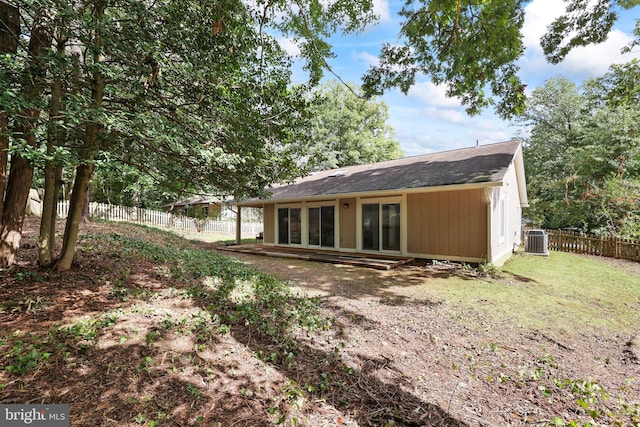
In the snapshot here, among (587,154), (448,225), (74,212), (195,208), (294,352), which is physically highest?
(587,154)

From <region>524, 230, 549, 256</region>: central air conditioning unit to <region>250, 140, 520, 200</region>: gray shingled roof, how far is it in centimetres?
397

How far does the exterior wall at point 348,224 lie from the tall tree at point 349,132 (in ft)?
44.1

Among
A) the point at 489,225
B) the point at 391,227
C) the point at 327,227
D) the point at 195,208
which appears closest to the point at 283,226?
the point at 327,227

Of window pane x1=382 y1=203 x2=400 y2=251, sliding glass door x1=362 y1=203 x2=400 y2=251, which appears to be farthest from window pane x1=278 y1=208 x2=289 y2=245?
window pane x1=382 y1=203 x2=400 y2=251

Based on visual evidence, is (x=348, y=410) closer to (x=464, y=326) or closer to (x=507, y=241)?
(x=464, y=326)

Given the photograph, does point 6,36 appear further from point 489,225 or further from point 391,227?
point 489,225

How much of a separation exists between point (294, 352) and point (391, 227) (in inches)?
278

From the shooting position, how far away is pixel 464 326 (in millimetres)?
4098

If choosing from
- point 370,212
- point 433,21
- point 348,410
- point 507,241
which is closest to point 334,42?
point 433,21

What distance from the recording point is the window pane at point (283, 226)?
40.8 feet

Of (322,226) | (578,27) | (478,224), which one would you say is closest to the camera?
(578,27)

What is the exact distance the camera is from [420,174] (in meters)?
9.46

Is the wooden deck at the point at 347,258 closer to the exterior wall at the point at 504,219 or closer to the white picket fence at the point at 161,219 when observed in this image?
the exterior wall at the point at 504,219

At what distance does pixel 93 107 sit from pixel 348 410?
405cm
